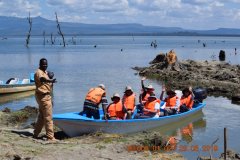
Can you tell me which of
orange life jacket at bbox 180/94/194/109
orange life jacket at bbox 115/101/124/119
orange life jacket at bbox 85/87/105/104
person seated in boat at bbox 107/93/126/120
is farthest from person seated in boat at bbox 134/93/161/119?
orange life jacket at bbox 180/94/194/109

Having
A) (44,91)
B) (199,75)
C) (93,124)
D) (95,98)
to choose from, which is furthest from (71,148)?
(199,75)

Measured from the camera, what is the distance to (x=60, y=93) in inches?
1065

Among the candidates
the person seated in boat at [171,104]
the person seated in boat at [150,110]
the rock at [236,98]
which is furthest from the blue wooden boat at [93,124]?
the rock at [236,98]

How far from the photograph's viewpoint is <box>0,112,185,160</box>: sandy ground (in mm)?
10924

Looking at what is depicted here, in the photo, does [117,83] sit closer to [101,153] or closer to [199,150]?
[199,150]

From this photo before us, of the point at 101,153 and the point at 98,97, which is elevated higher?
the point at 98,97

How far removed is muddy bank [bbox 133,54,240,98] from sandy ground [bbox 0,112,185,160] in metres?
15.0

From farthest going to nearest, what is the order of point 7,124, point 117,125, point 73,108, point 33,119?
point 73,108
point 33,119
point 7,124
point 117,125

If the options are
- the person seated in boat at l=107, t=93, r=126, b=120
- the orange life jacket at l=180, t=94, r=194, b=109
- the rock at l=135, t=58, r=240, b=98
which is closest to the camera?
the person seated in boat at l=107, t=93, r=126, b=120

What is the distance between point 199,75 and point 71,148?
2294 centimetres

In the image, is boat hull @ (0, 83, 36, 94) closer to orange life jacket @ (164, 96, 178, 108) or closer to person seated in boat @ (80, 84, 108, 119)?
orange life jacket @ (164, 96, 178, 108)

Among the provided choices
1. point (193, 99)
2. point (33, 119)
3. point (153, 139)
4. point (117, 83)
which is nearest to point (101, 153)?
point (153, 139)

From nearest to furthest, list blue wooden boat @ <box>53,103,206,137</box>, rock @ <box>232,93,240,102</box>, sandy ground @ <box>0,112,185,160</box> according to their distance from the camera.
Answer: sandy ground @ <box>0,112,185,160</box>
blue wooden boat @ <box>53,103,206,137</box>
rock @ <box>232,93,240,102</box>

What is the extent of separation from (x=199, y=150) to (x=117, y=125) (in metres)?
2.70
